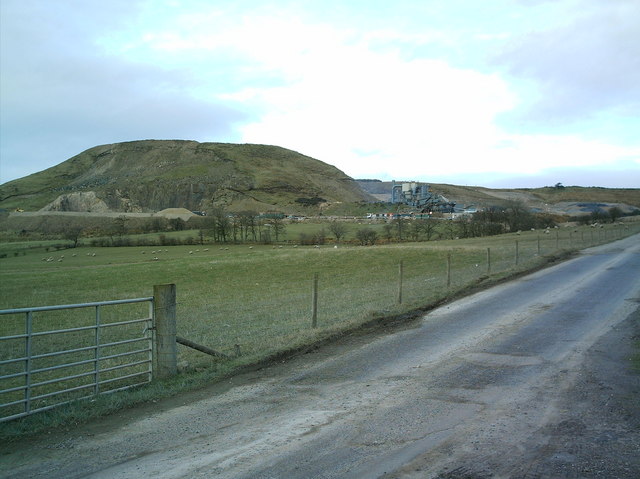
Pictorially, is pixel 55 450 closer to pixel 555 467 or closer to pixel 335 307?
pixel 555 467

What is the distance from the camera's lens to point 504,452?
18.2 feet

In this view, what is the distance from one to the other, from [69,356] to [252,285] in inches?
842

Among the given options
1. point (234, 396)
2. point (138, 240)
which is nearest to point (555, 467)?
point (234, 396)

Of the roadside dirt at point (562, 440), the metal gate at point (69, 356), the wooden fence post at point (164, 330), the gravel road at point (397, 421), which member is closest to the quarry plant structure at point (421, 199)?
the metal gate at point (69, 356)

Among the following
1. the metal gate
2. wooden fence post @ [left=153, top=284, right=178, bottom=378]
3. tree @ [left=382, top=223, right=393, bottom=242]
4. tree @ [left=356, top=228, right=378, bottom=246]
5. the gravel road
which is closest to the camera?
the gravel road

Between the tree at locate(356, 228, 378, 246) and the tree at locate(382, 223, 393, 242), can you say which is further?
the tree at locate(382, 223, 393, 242)

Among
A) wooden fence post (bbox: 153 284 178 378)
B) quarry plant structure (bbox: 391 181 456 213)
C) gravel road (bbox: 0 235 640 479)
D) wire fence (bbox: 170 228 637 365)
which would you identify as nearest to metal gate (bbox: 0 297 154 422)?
wooden fence post (bbox: 153 284 178 378)

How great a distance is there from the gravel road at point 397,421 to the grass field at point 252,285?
1234 millimetres

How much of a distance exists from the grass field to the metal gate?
57 centimetres

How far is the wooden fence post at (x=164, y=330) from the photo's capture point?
9398mm

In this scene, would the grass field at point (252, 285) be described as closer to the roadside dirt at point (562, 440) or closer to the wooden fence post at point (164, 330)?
the wooden fence post at point (164, 330)

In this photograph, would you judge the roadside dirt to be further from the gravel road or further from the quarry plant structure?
the quarry plant structure

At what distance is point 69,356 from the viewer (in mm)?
14828

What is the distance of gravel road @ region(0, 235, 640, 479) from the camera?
5.36 m
